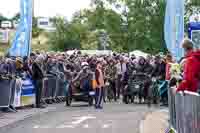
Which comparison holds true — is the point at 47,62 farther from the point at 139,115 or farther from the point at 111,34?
the point at 111,34

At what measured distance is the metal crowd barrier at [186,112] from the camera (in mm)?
9188

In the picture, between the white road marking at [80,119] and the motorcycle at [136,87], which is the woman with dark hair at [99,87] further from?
the white road marking at [80,119]

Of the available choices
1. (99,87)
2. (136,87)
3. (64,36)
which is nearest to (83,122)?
(99,87)

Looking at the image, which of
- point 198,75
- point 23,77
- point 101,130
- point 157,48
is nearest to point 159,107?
point 23,77

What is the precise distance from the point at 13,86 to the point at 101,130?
660cm

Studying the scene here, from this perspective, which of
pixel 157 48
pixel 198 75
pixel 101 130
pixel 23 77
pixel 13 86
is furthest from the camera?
pixel 157 48

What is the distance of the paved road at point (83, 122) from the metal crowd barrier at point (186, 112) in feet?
13.0

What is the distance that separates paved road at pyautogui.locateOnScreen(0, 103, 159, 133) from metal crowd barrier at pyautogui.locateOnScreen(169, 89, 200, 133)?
395 centimetres

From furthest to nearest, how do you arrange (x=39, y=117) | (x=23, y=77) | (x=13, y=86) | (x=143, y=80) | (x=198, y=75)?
1. (x=143, y=80)
2. (x=23, y=77)
3. (x=13, y=86)
4. (x=39, y=117)
5. (x=198, y=75)

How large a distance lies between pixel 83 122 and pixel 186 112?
8.75m

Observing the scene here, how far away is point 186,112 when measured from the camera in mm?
10438

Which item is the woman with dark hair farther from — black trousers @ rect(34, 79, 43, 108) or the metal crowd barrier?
the metal crowd barrier

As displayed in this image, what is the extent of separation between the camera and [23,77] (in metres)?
24.5

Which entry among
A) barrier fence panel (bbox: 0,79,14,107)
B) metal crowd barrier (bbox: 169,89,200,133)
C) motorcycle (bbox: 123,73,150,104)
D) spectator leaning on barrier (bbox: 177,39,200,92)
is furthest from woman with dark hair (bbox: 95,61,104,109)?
spectator leaning on barrier (bbox: 177,39,200,92)
